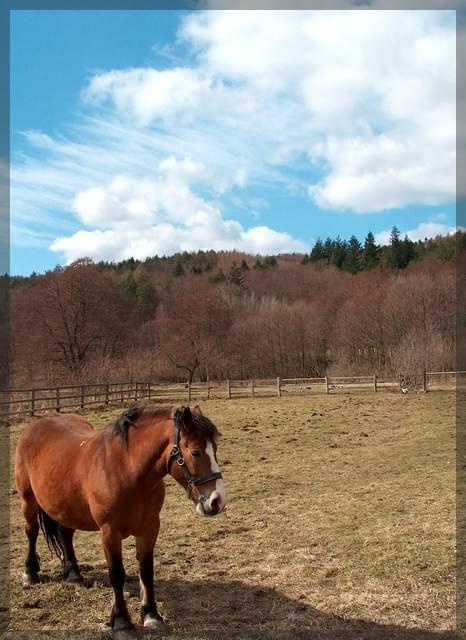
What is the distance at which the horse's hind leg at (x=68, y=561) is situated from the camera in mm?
4898

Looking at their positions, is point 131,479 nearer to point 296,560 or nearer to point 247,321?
point 296,560

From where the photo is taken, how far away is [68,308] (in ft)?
120

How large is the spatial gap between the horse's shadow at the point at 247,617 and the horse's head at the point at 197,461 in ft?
3.36

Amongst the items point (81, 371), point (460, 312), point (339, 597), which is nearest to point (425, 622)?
point (339, 597)

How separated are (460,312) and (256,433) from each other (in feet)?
Result: 97.6

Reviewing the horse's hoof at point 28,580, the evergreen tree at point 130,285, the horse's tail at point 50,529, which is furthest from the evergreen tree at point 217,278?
the horse's hoof at point 28,580

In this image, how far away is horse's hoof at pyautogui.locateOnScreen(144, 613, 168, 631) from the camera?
155 inches

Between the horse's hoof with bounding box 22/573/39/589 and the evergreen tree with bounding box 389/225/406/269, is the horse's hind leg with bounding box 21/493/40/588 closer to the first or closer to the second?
the horse's hoof with bounding box 22/573/39/589

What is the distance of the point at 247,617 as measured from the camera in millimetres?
4121

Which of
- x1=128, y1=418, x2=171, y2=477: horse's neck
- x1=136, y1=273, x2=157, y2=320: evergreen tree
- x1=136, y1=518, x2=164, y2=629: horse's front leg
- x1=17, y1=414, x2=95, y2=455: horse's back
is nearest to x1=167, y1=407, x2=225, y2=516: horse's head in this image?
x1=128, y1=418, x2=171, y2=477: horse's neck

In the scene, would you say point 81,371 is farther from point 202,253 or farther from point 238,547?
point 202,253

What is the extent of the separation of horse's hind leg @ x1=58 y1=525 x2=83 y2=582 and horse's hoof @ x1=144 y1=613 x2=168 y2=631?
3.87ft

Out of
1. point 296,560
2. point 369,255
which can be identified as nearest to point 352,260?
point 369,255

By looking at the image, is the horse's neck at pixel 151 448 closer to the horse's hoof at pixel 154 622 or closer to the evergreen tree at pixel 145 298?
the horse's hoof at pixel 154 622
